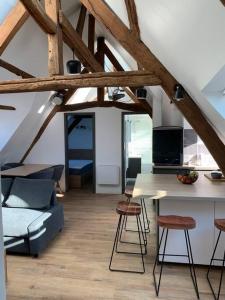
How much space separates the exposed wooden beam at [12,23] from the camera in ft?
12.3

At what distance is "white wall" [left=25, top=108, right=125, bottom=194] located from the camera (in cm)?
702

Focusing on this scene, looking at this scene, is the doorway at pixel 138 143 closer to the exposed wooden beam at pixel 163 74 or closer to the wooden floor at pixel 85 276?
the wooden floor at pixel 85 276

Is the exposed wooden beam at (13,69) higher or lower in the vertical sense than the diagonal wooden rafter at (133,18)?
lower

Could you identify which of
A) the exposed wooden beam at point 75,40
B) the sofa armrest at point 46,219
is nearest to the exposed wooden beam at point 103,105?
the exposed wooden beam at point 75,40

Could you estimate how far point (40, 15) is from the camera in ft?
10.7

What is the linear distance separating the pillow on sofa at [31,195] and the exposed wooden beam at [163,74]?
238 centimetres

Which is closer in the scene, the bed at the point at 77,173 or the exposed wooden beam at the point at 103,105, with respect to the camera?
the exposed wooden beam at the point at 103,105

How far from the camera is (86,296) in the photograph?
2.71 metres

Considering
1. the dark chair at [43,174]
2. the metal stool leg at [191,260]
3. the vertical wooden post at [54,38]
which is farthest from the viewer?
the dark chair at [43,174]

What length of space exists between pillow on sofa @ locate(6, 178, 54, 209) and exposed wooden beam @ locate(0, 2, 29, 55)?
7.09ft

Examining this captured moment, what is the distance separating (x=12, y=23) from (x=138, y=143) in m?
5.20

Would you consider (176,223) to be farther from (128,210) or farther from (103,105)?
(103,105)

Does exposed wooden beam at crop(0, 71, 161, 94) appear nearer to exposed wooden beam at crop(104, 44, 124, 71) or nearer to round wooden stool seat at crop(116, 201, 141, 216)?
round wooden stool seat at crop(116, 201, 141, 216)

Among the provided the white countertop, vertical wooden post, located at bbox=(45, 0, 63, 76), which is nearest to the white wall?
the white countertop
